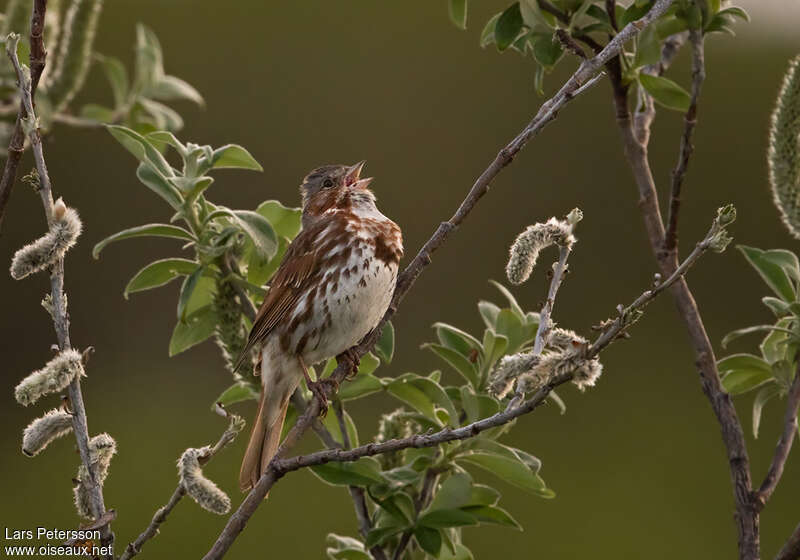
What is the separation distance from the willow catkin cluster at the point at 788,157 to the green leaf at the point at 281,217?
98 centimetres

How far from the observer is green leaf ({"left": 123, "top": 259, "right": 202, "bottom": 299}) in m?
2.48

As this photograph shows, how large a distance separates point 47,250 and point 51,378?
21cm

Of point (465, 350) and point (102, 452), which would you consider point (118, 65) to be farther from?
point (102, 452)

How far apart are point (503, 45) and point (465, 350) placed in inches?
25.9

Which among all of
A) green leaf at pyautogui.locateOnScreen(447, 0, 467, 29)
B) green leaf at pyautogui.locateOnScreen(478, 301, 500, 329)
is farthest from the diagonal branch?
green leaf at pyautogui.locateOnScreen(447, 0, 467, 29)

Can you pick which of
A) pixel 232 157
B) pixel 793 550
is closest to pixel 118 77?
pixel 232 157

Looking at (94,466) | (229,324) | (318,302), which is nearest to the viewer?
(94,466)

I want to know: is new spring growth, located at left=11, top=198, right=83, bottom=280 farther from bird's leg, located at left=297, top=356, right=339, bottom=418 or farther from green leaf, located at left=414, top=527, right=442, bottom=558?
green leaf, located at left=414, top=527, right=442, bottom=558

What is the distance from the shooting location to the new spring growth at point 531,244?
6.59ft

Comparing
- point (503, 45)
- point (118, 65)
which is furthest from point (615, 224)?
point (503, 45)

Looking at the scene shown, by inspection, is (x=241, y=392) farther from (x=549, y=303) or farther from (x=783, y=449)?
(x=783, y=449)

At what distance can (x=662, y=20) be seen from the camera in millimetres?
2514

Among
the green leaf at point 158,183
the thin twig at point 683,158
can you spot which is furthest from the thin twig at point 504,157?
the green leaf at point 158,183

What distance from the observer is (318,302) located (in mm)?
3109
